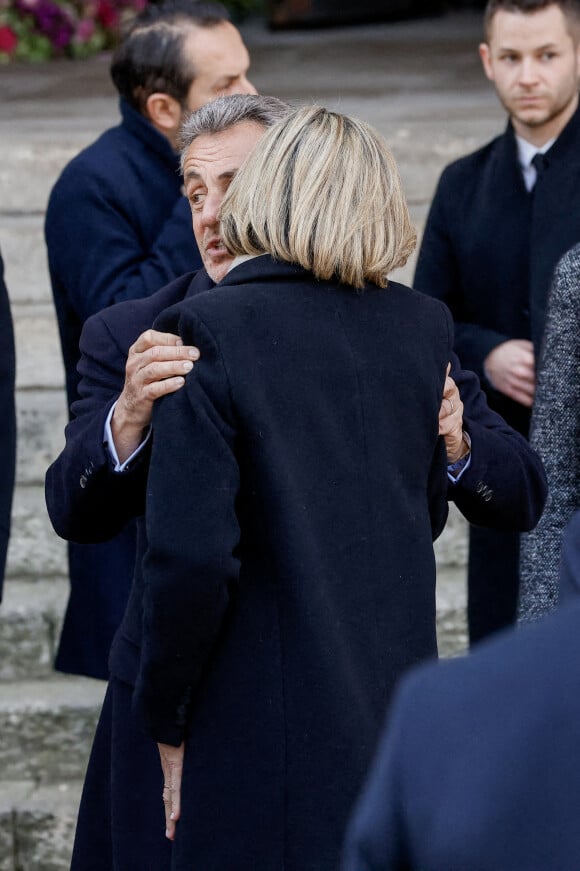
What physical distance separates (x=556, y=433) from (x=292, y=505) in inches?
27.4

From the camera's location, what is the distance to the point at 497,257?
298 centimetres

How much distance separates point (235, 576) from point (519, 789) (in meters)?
0.92

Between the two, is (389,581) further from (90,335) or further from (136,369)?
(90,335)

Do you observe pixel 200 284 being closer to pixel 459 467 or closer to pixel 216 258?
pixel 216 258

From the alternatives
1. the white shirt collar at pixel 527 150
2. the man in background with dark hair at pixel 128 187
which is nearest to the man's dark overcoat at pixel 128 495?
the man in background with dark hair at pixel 128 187

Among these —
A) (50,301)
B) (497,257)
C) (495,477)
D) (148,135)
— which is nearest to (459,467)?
(495,477)

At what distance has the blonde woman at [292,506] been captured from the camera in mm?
1704

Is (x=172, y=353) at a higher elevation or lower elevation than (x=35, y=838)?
higher

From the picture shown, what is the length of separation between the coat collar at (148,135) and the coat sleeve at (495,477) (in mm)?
1151

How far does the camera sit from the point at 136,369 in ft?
5.84

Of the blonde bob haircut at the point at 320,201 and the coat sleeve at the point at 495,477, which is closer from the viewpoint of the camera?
the blonde bob haircut at the point at 320,201

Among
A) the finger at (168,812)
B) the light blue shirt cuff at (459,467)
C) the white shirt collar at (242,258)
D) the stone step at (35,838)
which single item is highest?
the white shirt collar at (242,258)

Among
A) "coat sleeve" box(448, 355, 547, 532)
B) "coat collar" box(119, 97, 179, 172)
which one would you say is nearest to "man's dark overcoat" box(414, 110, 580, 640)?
"coat collar" box(119, 97, 179, 172)

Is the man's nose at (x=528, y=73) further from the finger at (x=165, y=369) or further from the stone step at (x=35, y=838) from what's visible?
the stone step at (x=35, y=838)
